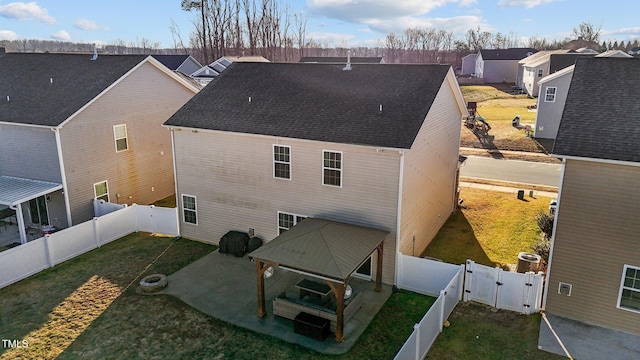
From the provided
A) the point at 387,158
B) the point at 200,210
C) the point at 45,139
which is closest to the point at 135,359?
the point at 200,210

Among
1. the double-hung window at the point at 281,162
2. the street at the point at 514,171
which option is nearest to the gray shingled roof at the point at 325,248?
the double-hung window at the point at 281,162

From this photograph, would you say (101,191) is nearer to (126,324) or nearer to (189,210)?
(189,210)

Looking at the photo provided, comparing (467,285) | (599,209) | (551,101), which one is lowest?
(467,285)

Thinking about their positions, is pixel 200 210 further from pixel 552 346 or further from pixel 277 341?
pixel 552 346

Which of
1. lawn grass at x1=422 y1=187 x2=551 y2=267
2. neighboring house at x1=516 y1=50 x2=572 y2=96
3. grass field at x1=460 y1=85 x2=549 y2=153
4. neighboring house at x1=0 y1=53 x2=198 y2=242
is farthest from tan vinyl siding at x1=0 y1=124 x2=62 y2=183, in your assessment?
neighboring house at x1=516 y1=50 x2=572 y2=96

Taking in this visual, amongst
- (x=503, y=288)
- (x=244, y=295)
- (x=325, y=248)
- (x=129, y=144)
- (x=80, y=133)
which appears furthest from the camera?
(x=129, y=144)

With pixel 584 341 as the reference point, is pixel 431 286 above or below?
above

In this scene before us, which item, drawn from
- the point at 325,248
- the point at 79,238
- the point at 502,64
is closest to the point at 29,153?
the point at 79,238

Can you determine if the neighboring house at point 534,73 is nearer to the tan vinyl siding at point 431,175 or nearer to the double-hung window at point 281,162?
the tan vinyl siding at point 431,175
